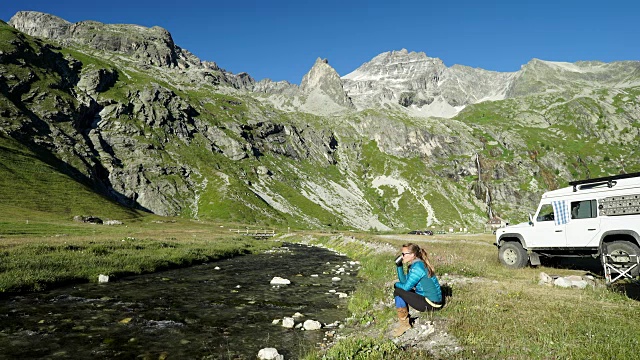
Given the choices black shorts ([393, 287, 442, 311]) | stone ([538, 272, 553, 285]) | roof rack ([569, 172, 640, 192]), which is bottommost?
stone ([538, 272, 553, 285])

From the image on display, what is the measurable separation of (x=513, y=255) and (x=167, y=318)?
21460mm

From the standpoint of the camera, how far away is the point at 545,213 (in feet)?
71.4

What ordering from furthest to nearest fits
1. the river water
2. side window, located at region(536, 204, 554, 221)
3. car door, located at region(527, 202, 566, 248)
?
side window, located at region(536, 204, 554, 221), car door, located at region(527, 202, 566, 248), the river water

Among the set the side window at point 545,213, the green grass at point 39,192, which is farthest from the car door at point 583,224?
the green grass at point 39,192

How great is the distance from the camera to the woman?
35.1ft

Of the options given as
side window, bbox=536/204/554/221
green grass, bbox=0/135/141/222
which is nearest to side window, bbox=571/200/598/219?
side window, bbox=536/204/554/221

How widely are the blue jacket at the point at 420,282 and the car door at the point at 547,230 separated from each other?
14.3 metres

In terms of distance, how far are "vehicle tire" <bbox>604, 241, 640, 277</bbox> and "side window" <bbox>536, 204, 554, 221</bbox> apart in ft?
12.0

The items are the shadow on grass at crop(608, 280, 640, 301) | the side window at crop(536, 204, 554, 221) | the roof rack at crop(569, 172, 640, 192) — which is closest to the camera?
the shadow on grass at crop(608, 280, 640, 301)

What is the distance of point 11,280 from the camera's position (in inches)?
747

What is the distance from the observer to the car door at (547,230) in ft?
67.9

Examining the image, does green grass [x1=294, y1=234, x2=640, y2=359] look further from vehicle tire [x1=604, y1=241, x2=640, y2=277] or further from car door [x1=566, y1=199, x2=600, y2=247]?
car door [x1=566, y1=199, x2=600, y2=247]

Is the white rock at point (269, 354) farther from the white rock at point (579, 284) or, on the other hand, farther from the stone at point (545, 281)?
the white rock at point (579, 284)

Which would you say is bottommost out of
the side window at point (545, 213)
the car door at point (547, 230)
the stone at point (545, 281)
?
the stone at point (545, 281)
